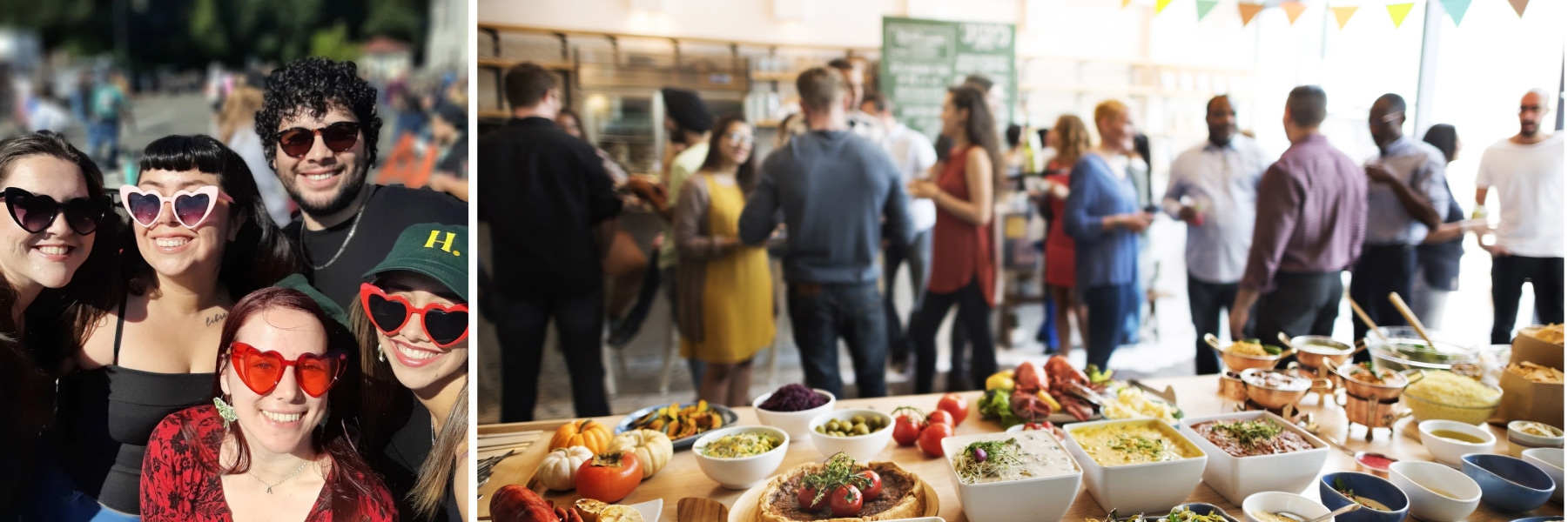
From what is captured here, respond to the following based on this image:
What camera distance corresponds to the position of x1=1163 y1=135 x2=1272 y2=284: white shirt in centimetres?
349

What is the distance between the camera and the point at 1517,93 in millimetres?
3160

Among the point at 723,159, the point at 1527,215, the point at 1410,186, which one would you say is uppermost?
the point at 723,159

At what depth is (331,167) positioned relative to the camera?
122 centimetres

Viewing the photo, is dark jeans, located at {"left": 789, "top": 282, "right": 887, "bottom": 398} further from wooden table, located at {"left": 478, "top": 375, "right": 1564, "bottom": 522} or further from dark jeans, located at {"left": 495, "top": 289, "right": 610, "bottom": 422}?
wooden table, located at {"left": 478, "top": 375, "right": 1564, "bottom": 522}

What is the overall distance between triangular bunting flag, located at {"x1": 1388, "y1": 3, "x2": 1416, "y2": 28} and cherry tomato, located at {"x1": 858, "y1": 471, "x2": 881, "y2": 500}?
3.18 m

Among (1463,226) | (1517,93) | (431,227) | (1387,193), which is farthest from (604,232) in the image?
(1517,93)

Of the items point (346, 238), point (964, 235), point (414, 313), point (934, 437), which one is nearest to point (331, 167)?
point (346, 238)

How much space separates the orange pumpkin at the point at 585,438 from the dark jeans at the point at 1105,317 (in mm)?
2666

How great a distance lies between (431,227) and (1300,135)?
132 inches

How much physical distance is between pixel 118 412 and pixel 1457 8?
4.00 m

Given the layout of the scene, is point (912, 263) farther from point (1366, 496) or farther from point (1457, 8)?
point (1366, 496)

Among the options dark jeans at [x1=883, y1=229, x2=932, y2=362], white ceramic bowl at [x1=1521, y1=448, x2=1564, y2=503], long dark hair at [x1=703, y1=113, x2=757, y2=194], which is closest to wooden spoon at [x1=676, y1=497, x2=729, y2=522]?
white ceramic bowl at [x1=1521, y1=448, x2=1564, y2=503]

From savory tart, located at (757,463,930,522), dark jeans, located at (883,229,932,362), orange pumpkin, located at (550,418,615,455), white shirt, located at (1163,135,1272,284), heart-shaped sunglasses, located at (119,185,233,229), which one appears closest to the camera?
heart-shaped sunglasses, located at (119,185,233,229)

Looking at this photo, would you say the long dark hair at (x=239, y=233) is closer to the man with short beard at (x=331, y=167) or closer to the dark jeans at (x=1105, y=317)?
the man with short beard at (x=331, y=167)
